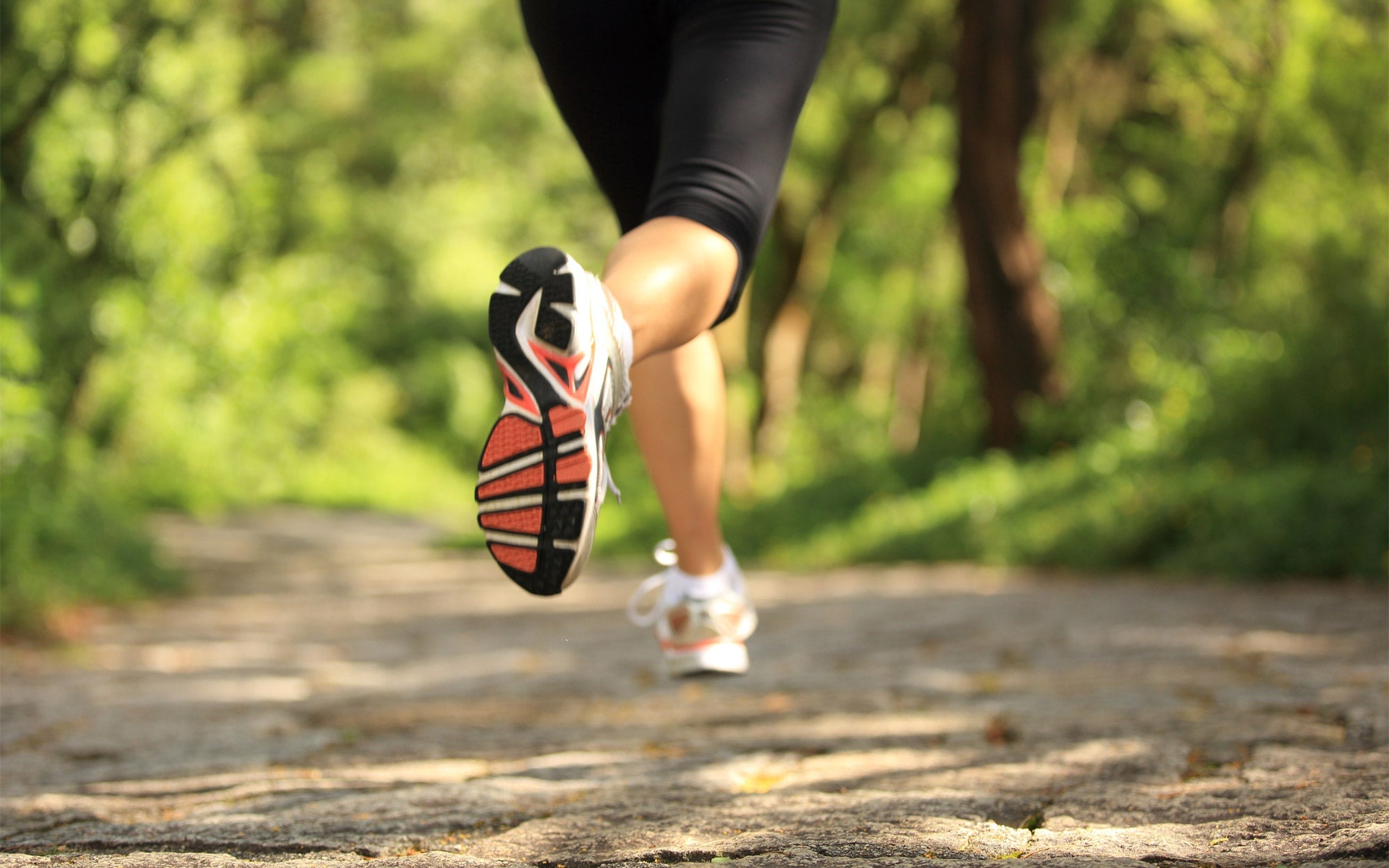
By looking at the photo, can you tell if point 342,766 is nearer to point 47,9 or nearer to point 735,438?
point 47,9

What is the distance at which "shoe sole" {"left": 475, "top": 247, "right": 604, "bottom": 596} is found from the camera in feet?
4.60

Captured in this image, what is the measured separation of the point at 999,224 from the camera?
28.5 feet

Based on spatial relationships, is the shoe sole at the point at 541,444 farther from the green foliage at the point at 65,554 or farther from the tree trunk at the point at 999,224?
the tree trunk at the point at 999,224

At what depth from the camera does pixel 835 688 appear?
9.04ft

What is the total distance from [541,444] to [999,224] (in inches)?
305

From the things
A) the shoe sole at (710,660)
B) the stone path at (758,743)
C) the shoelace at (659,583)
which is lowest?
the stone path at (758,743)

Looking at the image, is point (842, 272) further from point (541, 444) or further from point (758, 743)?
point (541, 444)

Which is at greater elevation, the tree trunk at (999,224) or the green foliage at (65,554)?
the tree trunk at (999,224)

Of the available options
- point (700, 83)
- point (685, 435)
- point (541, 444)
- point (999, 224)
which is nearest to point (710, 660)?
point (685, 435)

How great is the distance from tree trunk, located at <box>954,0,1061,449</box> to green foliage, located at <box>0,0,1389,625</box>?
0.40m

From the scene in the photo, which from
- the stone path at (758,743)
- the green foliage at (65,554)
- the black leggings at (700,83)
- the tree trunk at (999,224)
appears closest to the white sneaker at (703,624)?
the stone path at (758,743)

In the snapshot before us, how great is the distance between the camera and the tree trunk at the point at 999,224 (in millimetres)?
8664

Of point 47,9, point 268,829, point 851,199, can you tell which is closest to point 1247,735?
point 268,829

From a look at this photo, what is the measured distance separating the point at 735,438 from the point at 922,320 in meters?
3.62
